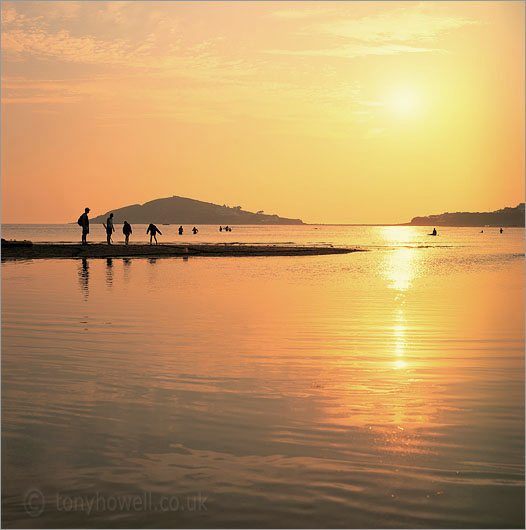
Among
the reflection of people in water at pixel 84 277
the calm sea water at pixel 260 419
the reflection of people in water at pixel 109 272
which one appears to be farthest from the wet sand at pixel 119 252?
the calm sea water at pixel 260 419

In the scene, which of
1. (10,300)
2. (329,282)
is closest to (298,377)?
(10,300)

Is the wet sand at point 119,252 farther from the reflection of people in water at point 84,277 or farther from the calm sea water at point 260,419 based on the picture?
the calm sea water at point 260,419

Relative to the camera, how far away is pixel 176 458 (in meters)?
7.07

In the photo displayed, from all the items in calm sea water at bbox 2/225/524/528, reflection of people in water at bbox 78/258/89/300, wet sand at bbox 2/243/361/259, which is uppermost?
wet sand at bbox 2/243/361/259

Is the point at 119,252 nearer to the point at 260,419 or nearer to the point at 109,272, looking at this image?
the point at 109,272

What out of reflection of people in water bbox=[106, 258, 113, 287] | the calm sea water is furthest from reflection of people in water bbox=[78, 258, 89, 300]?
the calm sea water

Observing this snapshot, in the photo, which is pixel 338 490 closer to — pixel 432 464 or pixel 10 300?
pixel 432 464

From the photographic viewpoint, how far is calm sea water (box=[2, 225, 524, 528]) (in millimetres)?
6022

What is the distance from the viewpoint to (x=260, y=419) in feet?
27.8

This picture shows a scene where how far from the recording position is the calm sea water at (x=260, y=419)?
6.02m

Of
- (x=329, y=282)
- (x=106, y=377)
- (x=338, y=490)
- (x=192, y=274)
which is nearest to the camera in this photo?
(x=338, y=490)

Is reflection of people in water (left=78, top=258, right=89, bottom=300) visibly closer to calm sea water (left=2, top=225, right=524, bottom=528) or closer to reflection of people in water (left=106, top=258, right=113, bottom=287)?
reflection of people in water (left=106, top=258, right=113, bottom=287)

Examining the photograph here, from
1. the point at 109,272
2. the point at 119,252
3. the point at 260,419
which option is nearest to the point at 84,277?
the point at 109,272

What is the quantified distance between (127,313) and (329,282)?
1369cm
